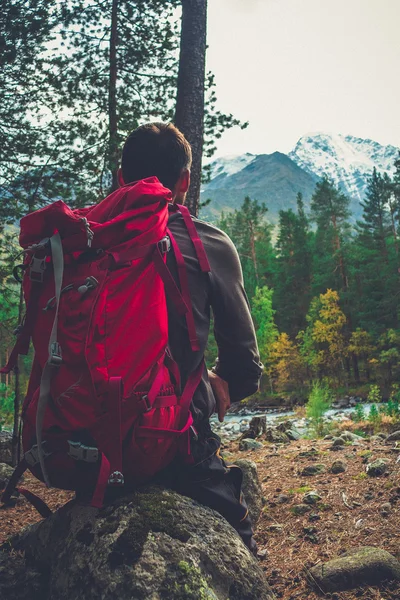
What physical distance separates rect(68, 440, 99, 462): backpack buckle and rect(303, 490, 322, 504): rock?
277cm

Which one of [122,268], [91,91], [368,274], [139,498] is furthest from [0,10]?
[368,274]

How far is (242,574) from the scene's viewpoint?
1707mm

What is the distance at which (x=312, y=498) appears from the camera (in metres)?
3.84

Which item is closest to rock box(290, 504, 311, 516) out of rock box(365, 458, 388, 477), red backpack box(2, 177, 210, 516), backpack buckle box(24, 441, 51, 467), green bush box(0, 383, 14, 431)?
rock box(365, 458, 388, 477)

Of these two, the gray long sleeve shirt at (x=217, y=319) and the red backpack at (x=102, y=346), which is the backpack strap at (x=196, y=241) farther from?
the red backpack at (x=102, y=346)

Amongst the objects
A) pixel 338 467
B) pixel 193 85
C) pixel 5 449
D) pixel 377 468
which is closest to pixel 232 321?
pixel 377 468

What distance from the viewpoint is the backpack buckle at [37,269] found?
5.52ft

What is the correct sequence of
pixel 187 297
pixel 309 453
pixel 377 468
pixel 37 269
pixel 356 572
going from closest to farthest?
pixel 37 269 → pixel 187 297 → pixel 356 572 → pixel 377 468 → pixel 309 453

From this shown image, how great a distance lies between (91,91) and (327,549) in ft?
28.1

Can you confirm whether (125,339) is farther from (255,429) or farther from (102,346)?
(255,429)

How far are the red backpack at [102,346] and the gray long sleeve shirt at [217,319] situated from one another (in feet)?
0.41

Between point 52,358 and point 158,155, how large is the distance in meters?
0.97

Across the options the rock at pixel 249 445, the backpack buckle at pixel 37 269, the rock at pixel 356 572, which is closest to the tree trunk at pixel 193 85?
the backpack buckle at pixel 37 269

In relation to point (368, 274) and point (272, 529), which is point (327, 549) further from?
point (368, 274)
